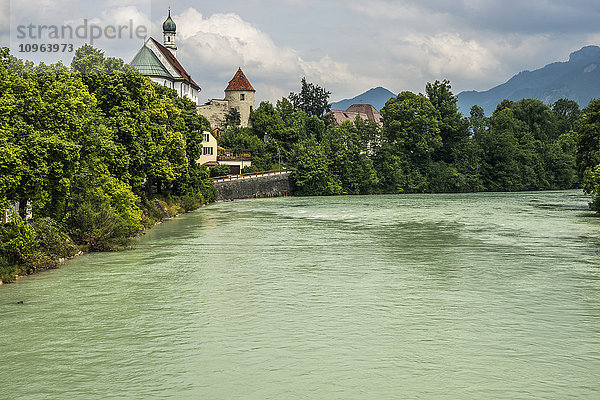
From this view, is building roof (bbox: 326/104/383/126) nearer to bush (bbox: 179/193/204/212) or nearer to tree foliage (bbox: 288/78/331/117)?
tree foliage (bbox: 288/78/331/117)

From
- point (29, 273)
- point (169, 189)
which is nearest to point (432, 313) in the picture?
point (29, 273)

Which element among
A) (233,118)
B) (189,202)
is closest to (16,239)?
(189,202)

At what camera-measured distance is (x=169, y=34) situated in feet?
370

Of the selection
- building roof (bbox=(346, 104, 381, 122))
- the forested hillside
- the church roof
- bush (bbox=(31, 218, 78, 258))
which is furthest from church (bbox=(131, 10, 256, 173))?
bush (bbox=(31, 218, 78, 258))

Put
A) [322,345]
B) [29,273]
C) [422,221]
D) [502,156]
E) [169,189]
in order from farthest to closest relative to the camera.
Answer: [502,156]
[169,189]
[422,221]
[29,273]
[322,345]

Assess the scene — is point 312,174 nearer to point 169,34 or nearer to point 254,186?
point 254,186

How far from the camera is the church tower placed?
112 m

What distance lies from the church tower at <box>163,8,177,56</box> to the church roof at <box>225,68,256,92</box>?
11.9m

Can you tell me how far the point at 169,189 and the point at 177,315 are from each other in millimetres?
39988

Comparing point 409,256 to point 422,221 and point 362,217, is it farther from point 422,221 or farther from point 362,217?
point 362,217

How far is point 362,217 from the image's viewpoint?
2028 inches

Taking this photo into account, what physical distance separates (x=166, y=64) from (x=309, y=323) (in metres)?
87.9

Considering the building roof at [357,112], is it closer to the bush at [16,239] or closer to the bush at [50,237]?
the bush at [50,237]

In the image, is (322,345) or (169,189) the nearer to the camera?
(322,345)
